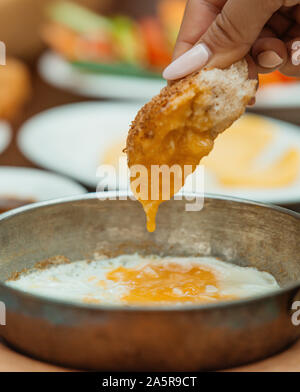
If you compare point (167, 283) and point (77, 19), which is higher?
point (77, 19)

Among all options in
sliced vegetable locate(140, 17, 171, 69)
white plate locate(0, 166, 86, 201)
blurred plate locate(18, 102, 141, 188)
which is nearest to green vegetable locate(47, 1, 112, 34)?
sliced vegetable locate(140, 17, 171, 69)

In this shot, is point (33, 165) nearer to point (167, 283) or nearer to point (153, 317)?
point (167, 283)

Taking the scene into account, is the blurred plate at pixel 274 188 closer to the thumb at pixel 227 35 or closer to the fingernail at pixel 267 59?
the fingernail at pixel 267 59

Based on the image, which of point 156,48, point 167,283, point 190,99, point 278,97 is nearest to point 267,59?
point 190,99

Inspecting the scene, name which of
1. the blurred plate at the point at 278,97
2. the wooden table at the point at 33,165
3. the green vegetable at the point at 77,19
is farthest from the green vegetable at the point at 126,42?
the blurred plate at the point at 278,97

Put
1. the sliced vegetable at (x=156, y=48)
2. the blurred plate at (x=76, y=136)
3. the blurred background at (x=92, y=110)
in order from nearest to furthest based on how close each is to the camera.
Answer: the blurred background at (x=92, y=110)
the blurred plate at (x=76, y=136)
the sliced vegetable at (x=156, y=48)

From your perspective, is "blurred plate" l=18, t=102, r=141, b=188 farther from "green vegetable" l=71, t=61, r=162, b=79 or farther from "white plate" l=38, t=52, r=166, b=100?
"green vegetable" l=71, t=61, r=162, b=79

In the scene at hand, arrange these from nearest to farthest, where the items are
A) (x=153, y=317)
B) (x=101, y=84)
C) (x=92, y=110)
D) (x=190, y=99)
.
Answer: (x=153, y=317)
(x=190, y=99)
(x=92, y=110)
(x=101, y=84)
